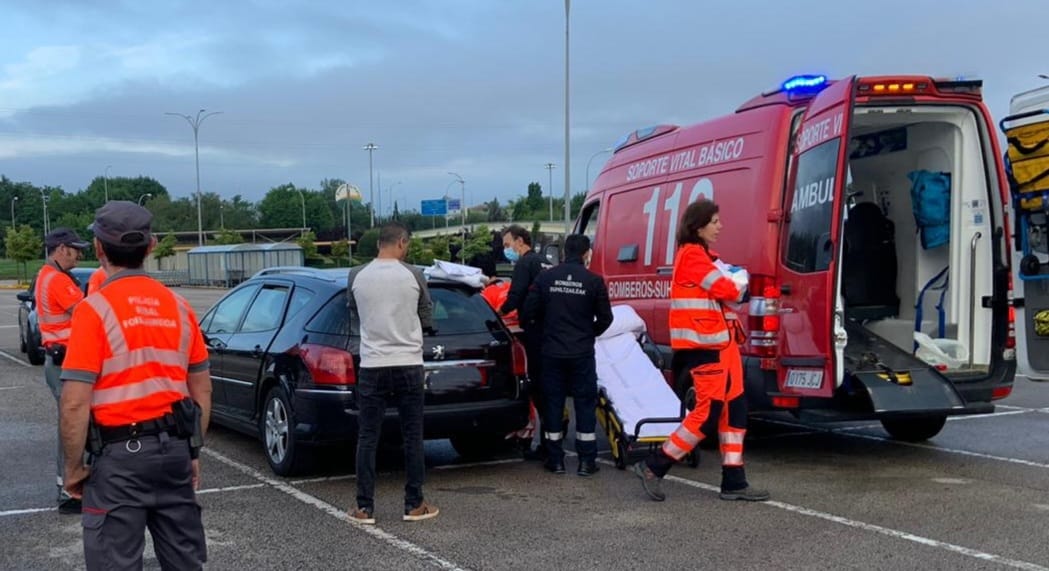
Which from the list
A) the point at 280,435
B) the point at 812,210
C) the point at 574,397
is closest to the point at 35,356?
the point at 280,435

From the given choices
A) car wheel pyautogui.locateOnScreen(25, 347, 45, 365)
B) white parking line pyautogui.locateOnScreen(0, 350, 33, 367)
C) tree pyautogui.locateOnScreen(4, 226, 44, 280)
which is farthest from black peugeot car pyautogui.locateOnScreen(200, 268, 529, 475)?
tree pyautogui.locateOnScreen(4, 226, 44, 280)

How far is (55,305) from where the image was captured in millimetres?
6082

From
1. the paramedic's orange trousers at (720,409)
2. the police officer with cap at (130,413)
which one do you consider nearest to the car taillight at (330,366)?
the paramedic's orange trousers at (720,409)

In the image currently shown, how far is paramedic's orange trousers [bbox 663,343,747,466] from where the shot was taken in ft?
20.0

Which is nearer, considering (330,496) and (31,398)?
(330,496)

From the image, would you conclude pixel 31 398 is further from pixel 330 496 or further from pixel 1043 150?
pixel 1043 150

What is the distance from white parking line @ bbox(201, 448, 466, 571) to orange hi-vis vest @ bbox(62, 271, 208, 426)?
206cm

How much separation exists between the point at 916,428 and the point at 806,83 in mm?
3099

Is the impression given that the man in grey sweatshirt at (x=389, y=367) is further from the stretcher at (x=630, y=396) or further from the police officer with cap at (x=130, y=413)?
the police officer with cap at (x=130, y=413)

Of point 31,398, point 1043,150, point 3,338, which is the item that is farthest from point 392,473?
point 3,338

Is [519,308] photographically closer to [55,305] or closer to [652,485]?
[652,485]

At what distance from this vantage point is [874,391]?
6.70m

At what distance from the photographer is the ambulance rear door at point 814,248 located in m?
6.42

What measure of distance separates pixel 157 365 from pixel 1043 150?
6.08 metres
